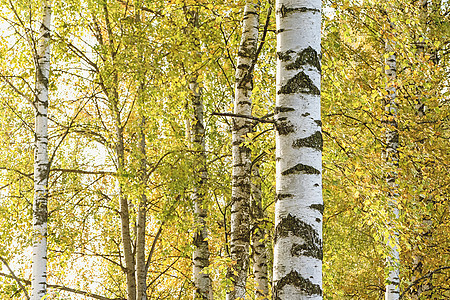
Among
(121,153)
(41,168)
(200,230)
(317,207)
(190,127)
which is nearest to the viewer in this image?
(317,207)

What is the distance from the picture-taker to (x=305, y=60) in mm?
2936

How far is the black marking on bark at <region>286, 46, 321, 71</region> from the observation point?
2928mm

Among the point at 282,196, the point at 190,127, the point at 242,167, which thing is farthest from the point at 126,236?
the point at 282,196

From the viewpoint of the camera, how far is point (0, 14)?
9.02 metres

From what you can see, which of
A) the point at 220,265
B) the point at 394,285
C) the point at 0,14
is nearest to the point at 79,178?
the point at 0,14

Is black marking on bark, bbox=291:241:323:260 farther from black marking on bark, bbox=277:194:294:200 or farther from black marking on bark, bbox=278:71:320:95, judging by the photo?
black marking on bark, bbox=278:71:320:95

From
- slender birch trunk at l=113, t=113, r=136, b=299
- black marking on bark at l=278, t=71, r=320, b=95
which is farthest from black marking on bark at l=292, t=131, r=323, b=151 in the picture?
slender birch trunk at l=113, t=113, r=136, b=299

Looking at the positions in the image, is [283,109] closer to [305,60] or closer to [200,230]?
[305,60]

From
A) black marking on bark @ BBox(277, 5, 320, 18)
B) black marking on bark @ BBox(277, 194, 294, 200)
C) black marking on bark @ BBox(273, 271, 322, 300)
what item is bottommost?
black marking on bark @ BBox(273, 271, 322, 300)

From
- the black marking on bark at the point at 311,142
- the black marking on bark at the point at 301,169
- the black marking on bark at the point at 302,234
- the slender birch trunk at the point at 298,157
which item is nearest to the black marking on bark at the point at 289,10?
the slender birch trunk at the point at 298,157

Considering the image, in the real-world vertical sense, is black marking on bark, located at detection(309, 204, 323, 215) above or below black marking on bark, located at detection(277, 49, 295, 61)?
below

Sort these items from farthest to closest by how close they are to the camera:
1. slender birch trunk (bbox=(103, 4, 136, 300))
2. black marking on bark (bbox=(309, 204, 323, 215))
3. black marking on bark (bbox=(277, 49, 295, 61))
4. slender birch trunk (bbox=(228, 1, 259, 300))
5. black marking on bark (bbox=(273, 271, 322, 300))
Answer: slender birch trunk (bbox=(103, 4, 136, 300)) < slender birch trunk (bbox=(228, 1, 259, 300)) < black marking on bark (bbox=(277, 49, 295, 61)) < black marking on bark (bbox=(309, 204, 323, 215)) < black marking on bark (bbox=(273, 271, 322, 300))

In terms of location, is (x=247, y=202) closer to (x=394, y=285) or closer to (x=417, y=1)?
→ (x=394, y=285)

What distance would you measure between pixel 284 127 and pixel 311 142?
181 millimetres
